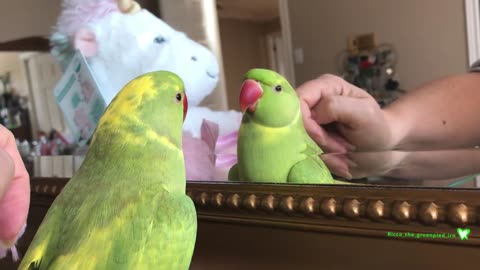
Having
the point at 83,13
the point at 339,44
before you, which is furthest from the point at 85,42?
the point at 339,44

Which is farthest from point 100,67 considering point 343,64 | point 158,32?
point 343,64

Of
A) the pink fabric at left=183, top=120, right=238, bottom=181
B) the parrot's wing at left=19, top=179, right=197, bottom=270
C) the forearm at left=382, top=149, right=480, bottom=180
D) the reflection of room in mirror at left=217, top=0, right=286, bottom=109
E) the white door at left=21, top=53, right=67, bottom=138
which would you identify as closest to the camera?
the parrot's wing at left=19, top=179, right=197, bottom=270

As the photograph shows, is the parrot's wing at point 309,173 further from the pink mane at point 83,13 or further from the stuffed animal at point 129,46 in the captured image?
the pink mane at point 83,13

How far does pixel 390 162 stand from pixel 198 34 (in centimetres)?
36

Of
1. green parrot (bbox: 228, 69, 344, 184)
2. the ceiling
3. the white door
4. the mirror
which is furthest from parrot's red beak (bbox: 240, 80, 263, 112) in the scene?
the white door

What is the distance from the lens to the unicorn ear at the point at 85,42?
0.62 m

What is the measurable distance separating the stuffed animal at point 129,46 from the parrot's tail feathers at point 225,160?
0.43 feet

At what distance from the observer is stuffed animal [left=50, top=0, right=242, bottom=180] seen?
2.04ft

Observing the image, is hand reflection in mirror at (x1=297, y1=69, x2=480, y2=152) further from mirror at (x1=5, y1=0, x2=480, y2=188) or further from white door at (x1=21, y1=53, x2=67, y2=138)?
white door at (x1=21, y1=53, x2=67, y2=138)

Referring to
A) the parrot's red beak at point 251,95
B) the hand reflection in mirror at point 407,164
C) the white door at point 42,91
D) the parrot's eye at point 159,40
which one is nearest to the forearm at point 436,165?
the hand reflection in mirror at point 407,164

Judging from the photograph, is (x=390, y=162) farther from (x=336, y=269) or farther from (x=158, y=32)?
(x=158, y=32)

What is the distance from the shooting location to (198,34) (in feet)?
2.23

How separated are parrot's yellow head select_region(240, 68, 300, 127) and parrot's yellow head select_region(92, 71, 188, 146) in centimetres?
9

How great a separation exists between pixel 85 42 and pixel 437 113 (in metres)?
0.45
